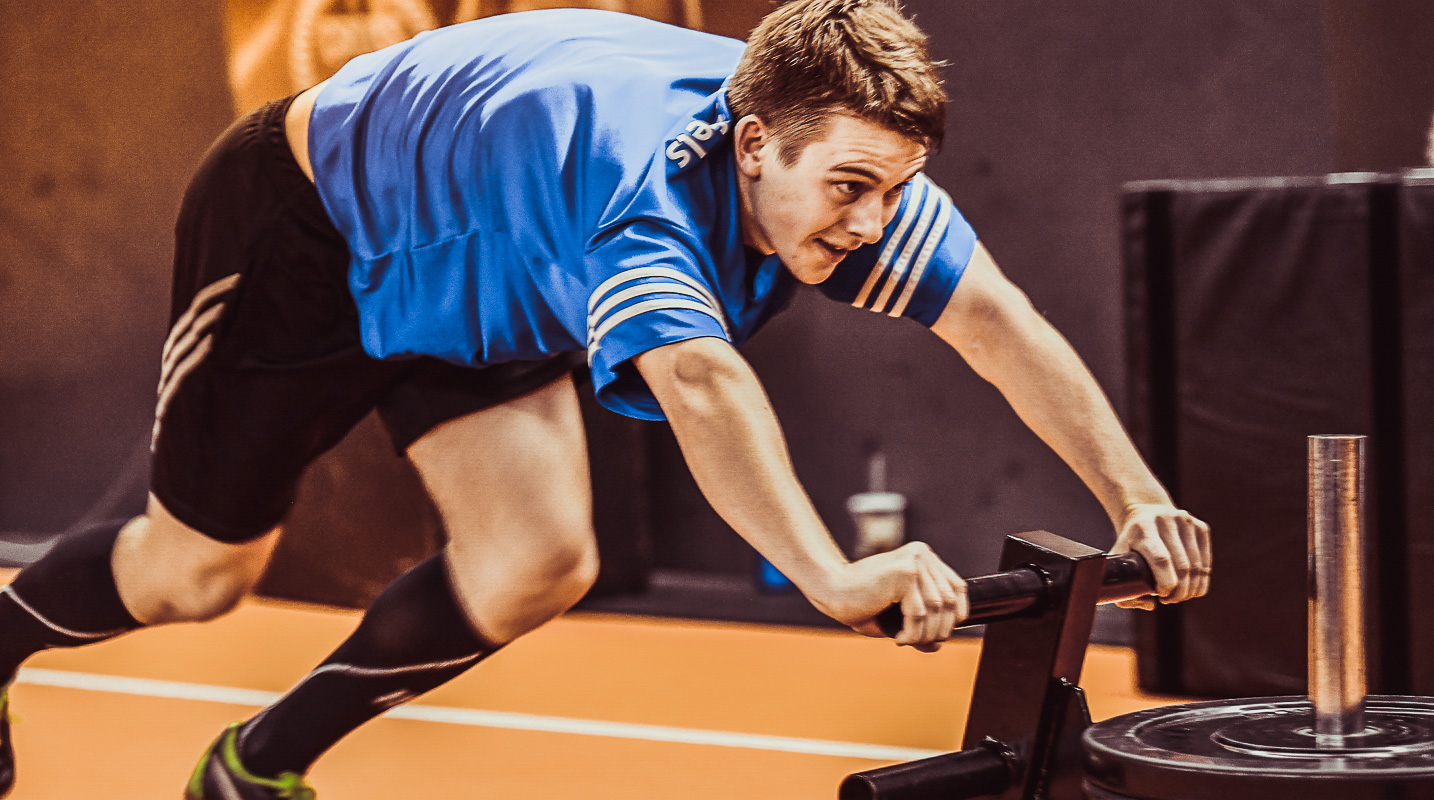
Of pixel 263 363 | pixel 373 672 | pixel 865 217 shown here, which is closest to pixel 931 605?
Result: pixel 865 217

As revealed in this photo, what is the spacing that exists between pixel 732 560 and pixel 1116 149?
1520mm

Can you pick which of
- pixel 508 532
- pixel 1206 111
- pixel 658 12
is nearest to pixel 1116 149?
pixel 1206 111

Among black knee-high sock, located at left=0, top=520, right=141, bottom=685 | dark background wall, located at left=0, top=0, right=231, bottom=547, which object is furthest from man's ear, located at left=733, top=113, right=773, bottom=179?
dark background wall, located at left=0, top=0, right=231, bottom=547

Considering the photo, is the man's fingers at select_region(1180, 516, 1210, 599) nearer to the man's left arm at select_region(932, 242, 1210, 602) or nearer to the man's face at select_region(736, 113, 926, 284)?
the man's left arm at select_region(932, 242, 1210, 602)

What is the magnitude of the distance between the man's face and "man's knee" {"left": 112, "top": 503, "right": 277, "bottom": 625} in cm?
86

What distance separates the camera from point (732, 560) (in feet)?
12.9

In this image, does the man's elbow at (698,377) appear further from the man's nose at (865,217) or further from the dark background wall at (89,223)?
the dark background wall at (89,223)

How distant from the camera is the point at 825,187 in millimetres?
1373

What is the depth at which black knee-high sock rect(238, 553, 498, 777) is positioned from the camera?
1729 millimetres

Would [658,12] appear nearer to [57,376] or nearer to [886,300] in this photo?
[886,300]

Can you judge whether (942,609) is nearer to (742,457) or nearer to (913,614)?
(913,614)

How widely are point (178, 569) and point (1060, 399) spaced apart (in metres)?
1.15

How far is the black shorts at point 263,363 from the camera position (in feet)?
5.70

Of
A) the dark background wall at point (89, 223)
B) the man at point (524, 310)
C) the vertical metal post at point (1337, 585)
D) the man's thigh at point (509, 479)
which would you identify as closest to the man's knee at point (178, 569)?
the man at point (524, 310)
